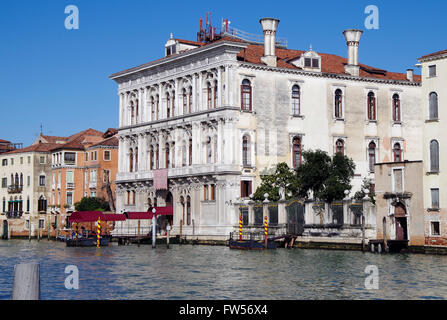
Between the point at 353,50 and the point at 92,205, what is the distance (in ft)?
83.4

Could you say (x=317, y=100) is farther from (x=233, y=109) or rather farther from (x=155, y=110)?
(x=155, y=110)

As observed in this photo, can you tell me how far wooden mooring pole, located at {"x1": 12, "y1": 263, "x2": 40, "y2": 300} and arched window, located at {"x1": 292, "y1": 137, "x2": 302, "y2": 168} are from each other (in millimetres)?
42466

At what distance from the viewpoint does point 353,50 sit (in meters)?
52.4

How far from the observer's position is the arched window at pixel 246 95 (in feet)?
156

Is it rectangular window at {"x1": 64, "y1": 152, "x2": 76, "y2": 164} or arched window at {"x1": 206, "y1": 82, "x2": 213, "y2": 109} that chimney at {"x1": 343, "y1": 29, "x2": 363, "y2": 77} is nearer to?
arched window at {"x1": 206, "y1": 82, "x2": 213, "y2": 109}

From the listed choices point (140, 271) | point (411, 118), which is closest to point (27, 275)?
point (140, 271)

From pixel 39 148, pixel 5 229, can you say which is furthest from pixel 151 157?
pixel 5 229

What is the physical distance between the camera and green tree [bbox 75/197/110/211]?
6412cm

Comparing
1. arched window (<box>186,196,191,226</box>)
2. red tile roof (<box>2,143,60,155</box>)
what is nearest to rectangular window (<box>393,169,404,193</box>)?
arched window (<box>186,196,191,226</box>)

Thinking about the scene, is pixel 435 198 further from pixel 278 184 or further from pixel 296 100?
pixel 296 100

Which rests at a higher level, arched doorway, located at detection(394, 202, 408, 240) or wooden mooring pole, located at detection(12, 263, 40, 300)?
arched doorway, located at detection(394, 202, 408, 240)

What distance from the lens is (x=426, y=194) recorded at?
3419 cm

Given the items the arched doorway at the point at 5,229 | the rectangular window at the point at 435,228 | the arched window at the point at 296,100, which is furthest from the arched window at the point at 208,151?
the arched doorway at the point at 5,229

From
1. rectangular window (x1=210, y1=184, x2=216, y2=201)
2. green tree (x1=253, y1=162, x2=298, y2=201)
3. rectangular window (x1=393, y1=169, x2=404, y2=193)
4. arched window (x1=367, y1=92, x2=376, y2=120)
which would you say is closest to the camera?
rectangular window (x1=393, y1=169, x2=404, y2=193)
